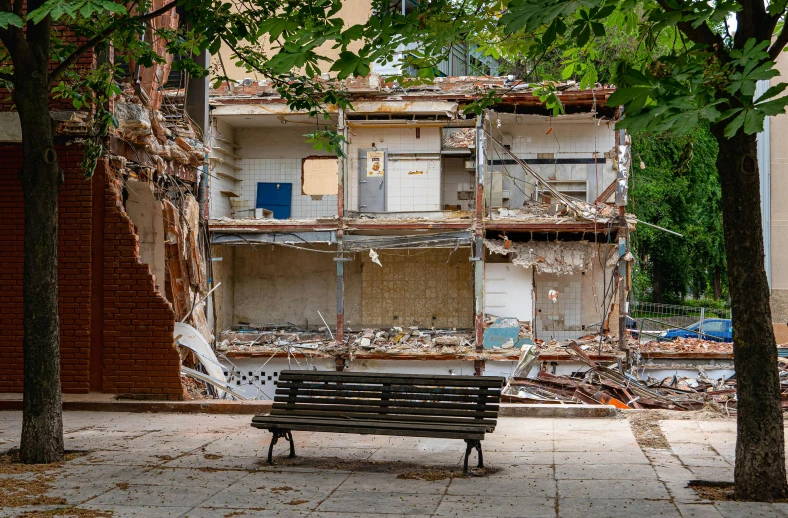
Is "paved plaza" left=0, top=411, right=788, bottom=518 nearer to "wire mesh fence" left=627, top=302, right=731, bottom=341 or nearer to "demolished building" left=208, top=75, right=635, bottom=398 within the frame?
"demolished building" left=208, top=75, right=635, bottom=398

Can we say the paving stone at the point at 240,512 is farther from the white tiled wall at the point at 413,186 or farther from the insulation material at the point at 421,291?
the insulation material at the point at 421,291

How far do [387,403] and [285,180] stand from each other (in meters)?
21.0

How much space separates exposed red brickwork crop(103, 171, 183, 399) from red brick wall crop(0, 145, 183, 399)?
1cm

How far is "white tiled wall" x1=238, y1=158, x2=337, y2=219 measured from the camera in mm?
27766

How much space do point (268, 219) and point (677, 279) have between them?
19177 millimetres

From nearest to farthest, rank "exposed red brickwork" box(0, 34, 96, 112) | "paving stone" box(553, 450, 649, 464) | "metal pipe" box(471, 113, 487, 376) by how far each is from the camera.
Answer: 1. "paving stone" box(553, 450, 649, 464)
2. "exposed red brickwork" box(0, 34, 96, 112)
3. "metal pipe" box(471, 113, 487, 376)

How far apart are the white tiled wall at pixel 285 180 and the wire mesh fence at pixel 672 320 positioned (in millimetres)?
10617

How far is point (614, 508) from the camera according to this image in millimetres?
5840

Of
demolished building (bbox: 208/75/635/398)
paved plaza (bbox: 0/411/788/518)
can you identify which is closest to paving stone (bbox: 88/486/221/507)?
paved plaza (bbox: 0/411/788/518)

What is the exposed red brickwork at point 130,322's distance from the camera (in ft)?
36.4

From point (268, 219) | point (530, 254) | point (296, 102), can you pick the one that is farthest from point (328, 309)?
point (296, 102)

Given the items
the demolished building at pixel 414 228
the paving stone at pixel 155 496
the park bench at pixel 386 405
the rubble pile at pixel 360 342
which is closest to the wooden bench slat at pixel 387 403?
the park bench at pixel 386 405

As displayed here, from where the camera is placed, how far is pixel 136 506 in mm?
5992

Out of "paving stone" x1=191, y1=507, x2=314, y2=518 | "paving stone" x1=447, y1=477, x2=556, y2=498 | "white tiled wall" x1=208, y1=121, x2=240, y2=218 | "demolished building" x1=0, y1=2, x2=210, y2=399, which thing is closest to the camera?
"paving stone" x1=191, y1=507, x2=314, y2=518
